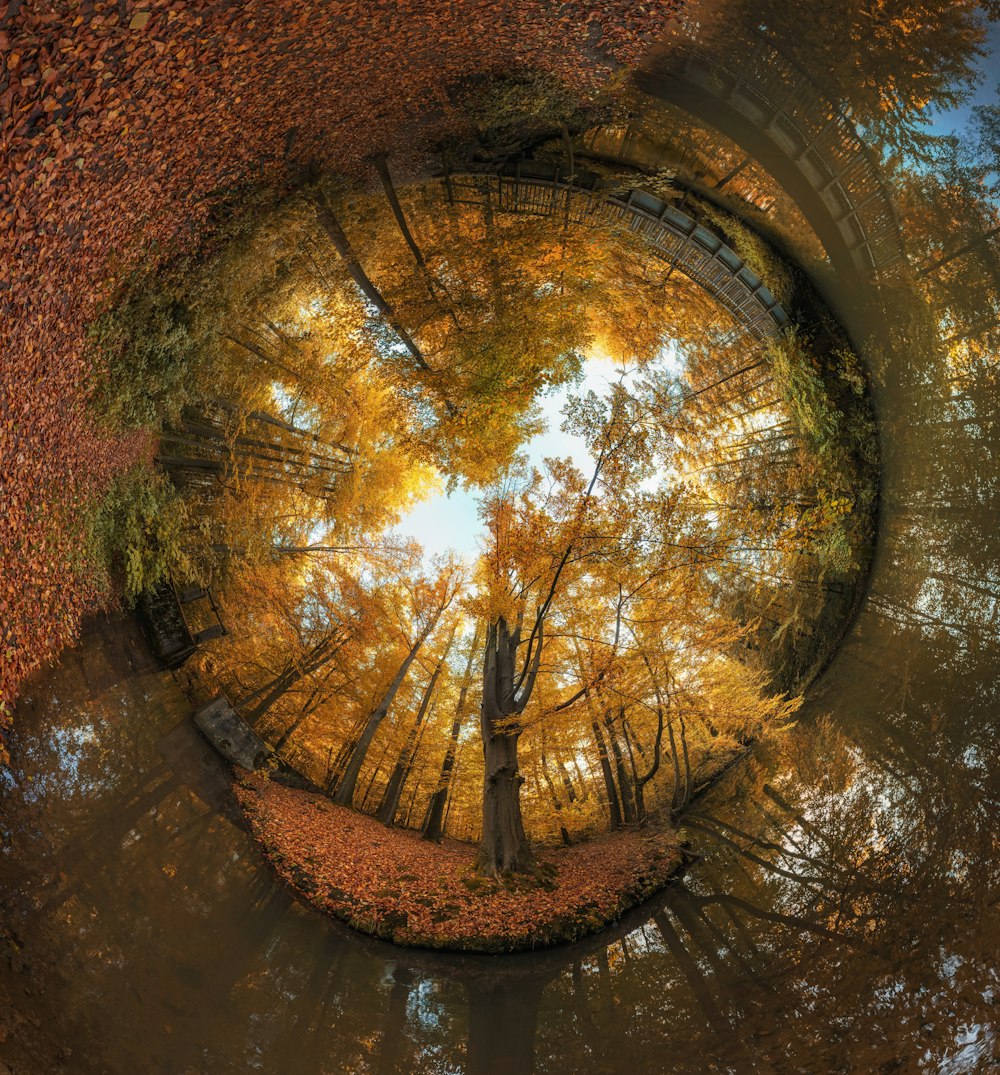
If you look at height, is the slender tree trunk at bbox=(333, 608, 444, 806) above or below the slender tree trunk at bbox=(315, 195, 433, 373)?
below

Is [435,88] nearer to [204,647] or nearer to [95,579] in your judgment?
[95,579]

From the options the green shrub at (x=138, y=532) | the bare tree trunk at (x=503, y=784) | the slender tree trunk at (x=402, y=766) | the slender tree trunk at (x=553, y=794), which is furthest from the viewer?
the slender tree trunk at (x=402, y=766)

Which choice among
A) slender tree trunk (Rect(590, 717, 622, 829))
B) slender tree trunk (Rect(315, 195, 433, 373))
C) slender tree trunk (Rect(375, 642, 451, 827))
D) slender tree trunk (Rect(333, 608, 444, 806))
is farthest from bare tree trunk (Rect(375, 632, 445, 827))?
slender tree trunk (Rect(315, 195, 433, 373))

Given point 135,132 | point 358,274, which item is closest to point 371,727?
point 358,274

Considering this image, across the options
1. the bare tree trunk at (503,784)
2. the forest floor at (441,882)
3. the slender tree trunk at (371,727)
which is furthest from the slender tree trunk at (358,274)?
the slender tree trunk at (371,727)

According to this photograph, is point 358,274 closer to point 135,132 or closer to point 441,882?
point 135,132

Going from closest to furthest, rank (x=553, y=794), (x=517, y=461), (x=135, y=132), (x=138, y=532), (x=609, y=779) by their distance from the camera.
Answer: (x=135, y=132), (x=138, y=532), (x=517, y=461), (x=609, y=779), (x=553, y=794)

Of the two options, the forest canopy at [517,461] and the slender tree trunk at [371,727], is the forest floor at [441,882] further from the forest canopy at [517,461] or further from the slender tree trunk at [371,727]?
the slender tree trunk at [371,727]

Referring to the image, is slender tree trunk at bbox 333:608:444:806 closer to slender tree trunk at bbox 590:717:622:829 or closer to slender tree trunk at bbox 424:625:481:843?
slender tree trunk at bbox 424:625:481:843

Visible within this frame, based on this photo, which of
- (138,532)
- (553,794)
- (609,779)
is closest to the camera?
(138,532)
